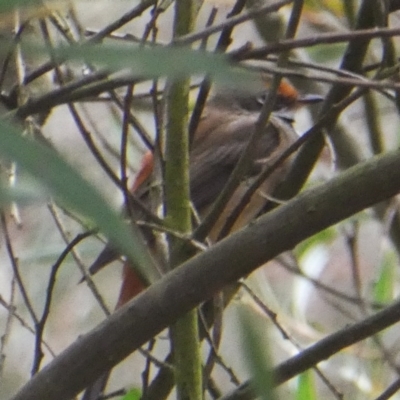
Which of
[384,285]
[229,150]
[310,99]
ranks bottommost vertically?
[384,285]

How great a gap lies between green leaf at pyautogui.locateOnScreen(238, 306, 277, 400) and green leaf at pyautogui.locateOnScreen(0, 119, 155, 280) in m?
0.12

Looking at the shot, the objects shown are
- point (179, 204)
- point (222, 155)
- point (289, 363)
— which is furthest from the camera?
point (222, 155)

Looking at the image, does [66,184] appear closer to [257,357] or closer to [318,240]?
[257,357]

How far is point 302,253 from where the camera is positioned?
116 inches

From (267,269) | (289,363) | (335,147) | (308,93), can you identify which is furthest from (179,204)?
(267,269)

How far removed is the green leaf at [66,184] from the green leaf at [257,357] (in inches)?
4.7

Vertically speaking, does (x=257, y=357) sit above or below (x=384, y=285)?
below

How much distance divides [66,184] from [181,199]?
1.26m

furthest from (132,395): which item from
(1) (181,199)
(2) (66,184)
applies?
(2) (66,184)

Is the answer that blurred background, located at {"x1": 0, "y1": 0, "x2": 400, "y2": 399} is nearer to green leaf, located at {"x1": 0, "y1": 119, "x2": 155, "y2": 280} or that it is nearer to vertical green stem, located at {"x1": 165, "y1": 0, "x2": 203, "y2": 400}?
vertical green stem, located at {"x1": 165, "y1": 0, "x2": 203, "y2": 400}

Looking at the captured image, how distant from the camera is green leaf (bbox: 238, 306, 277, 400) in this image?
25.0 inches

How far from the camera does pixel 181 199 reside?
185cm

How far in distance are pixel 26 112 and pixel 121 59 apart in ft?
2.98

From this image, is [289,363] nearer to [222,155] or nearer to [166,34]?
[222,155]
